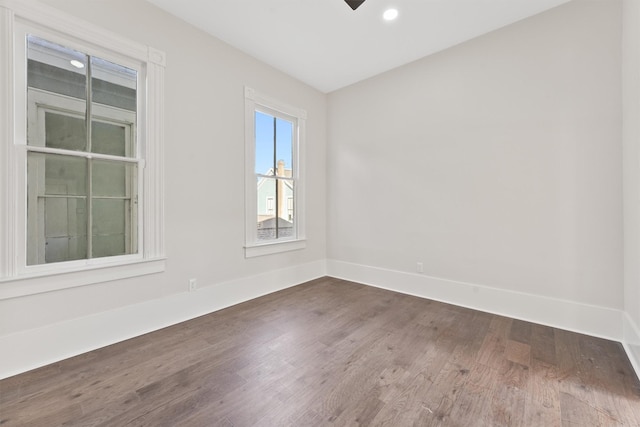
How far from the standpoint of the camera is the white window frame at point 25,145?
5.77 ft

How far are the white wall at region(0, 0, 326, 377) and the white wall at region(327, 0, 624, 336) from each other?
1.58 metres

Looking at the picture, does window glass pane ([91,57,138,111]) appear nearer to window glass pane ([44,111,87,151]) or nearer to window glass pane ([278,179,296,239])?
window glass pane ([44,111,87,151])

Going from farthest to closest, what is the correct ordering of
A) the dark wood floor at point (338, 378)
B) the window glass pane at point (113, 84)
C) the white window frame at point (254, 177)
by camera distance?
the white window frame at point (254, 177) < the window glass pane at point (113, 84) < the dark wood floor at point (338, 378)

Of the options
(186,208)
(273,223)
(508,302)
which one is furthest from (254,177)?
(508,302)

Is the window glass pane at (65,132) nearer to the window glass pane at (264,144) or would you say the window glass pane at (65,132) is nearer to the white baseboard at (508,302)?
the window glass pane at (264,144)

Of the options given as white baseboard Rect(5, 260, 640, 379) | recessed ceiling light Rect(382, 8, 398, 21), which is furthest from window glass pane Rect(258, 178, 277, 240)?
recessed ceiling light Rect(382, 8, 398, 21)

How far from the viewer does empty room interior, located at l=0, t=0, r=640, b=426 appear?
1660mm

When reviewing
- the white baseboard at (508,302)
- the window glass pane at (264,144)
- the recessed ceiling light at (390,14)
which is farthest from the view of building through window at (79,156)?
the white baseboard at (508,302)

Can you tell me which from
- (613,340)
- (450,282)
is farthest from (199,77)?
(613,340)

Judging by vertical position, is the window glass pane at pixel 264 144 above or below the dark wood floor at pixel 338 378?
above

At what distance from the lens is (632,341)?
1919 mm

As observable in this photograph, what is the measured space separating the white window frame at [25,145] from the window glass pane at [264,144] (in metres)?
1.15

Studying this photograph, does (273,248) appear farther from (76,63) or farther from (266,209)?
(76,63)

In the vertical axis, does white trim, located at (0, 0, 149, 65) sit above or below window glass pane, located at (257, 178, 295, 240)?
above
